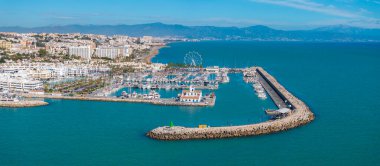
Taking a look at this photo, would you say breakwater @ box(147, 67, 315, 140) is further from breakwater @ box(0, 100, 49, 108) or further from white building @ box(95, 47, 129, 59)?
white building @ box(95, 47, 129, 59)

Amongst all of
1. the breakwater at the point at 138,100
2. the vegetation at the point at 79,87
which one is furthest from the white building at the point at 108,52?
the breakwater at the point at 138,100

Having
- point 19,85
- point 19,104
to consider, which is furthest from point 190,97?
point 19,85

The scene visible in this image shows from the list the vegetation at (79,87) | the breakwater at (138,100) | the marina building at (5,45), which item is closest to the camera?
the breakwater at (138,100)

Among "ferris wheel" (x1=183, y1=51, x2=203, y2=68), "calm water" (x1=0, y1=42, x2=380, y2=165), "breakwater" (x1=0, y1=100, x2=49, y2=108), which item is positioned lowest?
"calm water" (x1=0, y1=42, x2=380, y2=165)

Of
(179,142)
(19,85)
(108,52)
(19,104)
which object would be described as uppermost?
(108,52)

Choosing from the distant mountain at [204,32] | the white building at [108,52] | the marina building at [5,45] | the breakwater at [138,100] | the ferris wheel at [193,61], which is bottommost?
the breakwater at [138,100]

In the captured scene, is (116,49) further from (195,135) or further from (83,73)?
(195,135)

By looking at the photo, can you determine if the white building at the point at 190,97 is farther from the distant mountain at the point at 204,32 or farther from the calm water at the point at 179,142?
the distant mountain at the point at 204,32

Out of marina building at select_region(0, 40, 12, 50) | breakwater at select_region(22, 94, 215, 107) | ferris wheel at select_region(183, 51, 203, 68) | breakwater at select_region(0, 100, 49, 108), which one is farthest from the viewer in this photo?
marina building at select_region(0, 40, 12, 50)

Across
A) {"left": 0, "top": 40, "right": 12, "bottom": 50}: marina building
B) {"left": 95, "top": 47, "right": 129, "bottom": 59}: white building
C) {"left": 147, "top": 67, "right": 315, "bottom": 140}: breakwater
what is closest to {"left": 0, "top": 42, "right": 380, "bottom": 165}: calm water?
{"left": 147, "top": 67, "right": 315, "bottom": 140}: breakwater

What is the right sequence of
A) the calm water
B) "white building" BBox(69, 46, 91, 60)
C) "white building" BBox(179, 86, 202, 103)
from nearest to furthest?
the calm water, "white building" BBox(179, 86, 202, 103), "white building" BBox(69, 46, 91, 60)

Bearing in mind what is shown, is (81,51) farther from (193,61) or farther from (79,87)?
(79,87)
